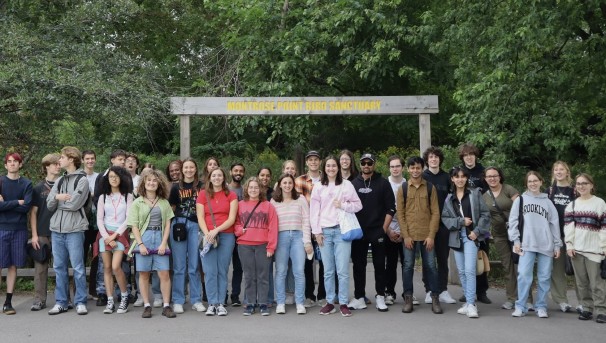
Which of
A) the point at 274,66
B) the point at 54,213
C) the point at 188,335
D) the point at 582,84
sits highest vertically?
the point at 274,66

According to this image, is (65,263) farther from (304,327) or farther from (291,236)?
(304,327)

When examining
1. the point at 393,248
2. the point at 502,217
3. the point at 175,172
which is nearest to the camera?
the point at 502,217

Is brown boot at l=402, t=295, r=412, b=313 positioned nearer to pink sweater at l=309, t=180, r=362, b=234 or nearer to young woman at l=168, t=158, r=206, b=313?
pink sweater at l=309, t=180, r=362, b=234

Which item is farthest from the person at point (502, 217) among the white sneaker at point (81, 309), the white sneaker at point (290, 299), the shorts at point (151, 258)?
the white sneaker at point (81, 309)

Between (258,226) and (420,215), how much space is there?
6.38ft

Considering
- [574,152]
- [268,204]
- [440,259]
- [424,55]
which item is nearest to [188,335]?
[268,204]

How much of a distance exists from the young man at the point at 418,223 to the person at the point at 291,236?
118 cm

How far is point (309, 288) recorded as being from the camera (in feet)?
27.4

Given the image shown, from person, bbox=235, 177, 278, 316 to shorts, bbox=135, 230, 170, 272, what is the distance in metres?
0.91

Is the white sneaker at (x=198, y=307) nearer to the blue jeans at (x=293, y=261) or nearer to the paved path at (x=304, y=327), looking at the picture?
the paved path at (x=304, y=327)

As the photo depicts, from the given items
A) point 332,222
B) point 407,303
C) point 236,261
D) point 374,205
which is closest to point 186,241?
point 236,261

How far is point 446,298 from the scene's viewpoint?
8.30m

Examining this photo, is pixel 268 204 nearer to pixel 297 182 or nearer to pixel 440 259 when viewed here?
pixel 297 182

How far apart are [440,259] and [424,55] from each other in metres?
9.61
